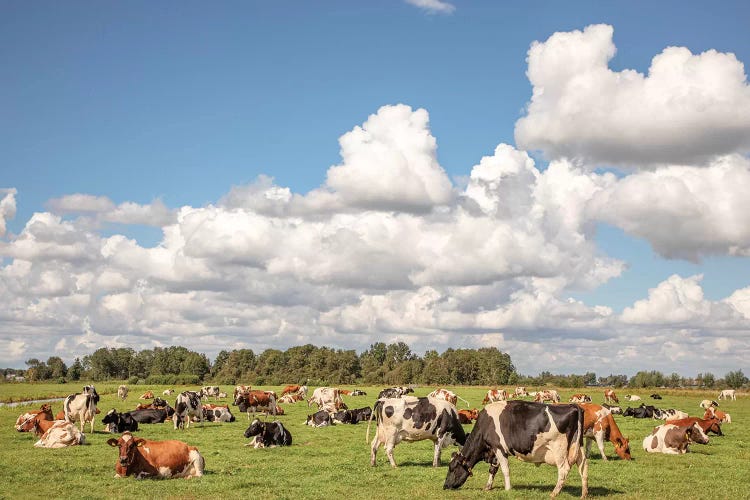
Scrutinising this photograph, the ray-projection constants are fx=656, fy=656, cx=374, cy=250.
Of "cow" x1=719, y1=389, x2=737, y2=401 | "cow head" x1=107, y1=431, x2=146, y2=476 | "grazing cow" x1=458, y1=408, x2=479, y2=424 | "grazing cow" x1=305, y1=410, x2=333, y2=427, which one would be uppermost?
"cow head" x1=107, y1=431, x2=146, y2=476

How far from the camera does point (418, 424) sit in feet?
72.2

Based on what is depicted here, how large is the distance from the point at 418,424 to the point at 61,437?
51.0ft

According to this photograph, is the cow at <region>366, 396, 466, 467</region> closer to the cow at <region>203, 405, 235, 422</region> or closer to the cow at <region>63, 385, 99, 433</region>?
the cow at <region>63, 385, 99, 433</region>

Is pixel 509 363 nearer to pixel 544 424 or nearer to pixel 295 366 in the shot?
pixel 295 366

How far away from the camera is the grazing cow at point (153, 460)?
19.9 m

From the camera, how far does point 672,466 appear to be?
899 inches

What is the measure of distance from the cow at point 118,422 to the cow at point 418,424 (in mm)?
17005

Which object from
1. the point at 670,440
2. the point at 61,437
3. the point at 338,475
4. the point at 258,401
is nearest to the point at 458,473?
the point at 338,475

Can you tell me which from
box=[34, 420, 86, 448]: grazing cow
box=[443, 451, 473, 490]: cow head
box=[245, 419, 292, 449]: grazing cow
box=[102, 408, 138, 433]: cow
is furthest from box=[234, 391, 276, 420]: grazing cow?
box=[443, 451, 473, 490]: cow head

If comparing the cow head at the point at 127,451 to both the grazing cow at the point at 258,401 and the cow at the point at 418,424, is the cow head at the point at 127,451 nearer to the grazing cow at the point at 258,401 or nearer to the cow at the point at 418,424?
the cow at the point at 418,424

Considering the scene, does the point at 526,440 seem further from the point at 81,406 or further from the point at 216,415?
the point at 216,415

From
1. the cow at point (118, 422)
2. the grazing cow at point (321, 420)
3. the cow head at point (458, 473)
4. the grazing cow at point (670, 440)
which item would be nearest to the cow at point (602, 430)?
the grazing cow at point (670, 440)

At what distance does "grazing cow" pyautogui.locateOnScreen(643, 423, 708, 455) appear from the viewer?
26531 millimetres

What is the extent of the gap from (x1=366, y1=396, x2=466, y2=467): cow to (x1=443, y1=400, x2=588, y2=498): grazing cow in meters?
3.84
